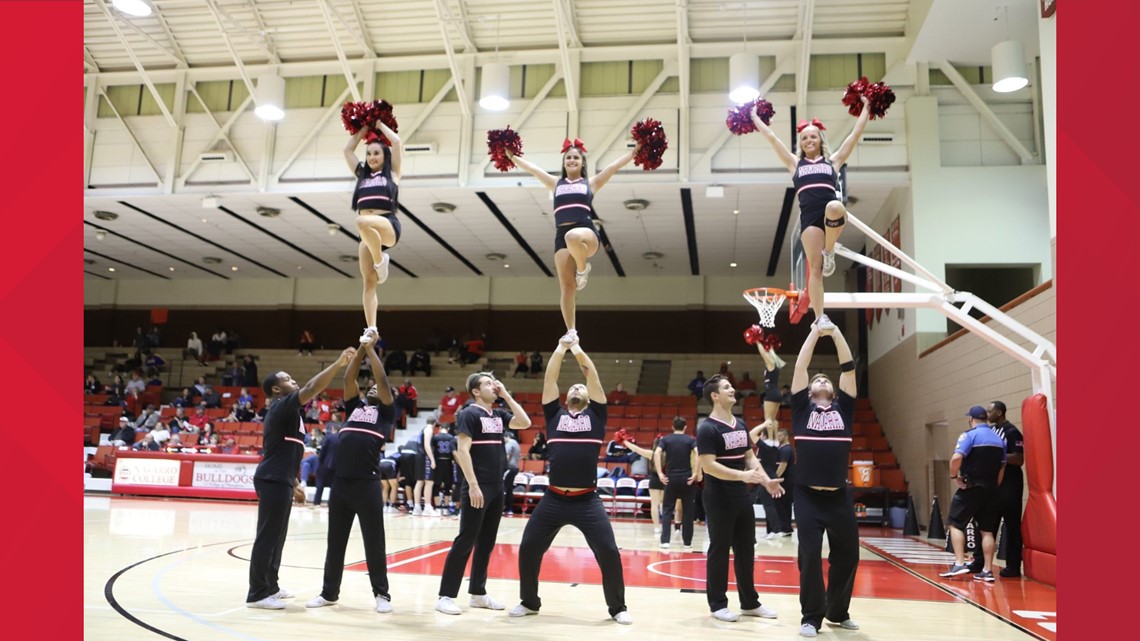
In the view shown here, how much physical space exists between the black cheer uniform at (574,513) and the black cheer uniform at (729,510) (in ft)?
2.77

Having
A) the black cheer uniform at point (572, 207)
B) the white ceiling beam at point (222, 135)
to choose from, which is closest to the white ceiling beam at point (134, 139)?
the white ceiling beam at point (222, 135)

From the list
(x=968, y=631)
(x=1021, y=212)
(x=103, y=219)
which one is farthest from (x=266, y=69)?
(x=968, y=631)

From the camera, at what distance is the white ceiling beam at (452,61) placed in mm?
17328

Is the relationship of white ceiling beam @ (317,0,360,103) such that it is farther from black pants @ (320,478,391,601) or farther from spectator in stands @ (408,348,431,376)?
black pants @ (320,478,391,601)

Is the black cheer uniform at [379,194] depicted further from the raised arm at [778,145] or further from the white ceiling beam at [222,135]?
the white ceiling beam at [222,135]

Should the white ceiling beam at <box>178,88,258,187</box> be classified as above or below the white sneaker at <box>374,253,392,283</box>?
above

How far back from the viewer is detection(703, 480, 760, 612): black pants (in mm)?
6863

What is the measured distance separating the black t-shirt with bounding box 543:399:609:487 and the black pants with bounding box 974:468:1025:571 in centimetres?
542

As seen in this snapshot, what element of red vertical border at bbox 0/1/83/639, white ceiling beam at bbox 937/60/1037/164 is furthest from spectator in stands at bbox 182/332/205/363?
red vertical border at bbox 0/1/83/639

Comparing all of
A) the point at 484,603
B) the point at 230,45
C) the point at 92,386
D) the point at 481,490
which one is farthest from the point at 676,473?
the point at 92,386

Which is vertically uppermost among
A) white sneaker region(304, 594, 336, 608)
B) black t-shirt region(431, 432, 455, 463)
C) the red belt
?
the red belt

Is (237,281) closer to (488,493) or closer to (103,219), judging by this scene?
(103,219)

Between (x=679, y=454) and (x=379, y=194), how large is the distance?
23.7 ft

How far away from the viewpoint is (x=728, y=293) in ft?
94.9
